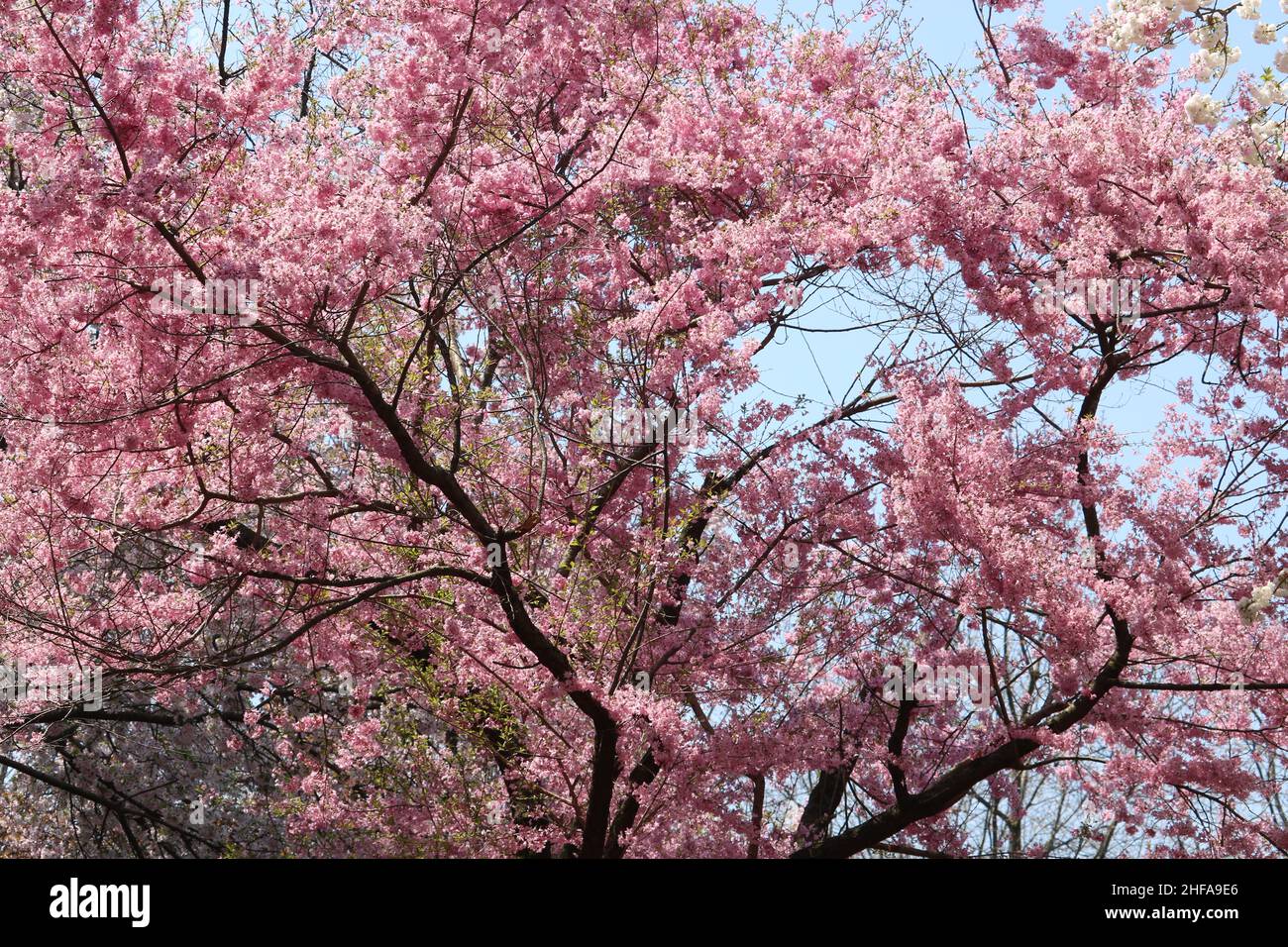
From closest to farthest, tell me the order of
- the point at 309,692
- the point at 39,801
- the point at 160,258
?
the point at 160,258 < the point at 309,692 < the point at 39,801

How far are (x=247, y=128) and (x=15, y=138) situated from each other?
1231 mm

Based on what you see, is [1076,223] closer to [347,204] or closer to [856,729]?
[856,729]

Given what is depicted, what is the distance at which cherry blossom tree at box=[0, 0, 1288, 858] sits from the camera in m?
6.24

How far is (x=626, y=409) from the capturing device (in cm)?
761

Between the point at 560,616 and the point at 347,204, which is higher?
the point at 347,204

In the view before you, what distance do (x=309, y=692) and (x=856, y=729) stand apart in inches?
181

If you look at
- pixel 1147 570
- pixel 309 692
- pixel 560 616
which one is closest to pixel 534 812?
pixel 560 616

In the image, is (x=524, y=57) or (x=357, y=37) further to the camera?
(x=357, y=37)

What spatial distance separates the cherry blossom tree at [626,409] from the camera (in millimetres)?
6242

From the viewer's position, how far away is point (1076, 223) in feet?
24.4

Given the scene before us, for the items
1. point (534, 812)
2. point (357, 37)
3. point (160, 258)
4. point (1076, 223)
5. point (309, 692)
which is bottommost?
point (534, 812)

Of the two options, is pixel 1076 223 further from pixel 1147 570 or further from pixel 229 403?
pixel 229 403
